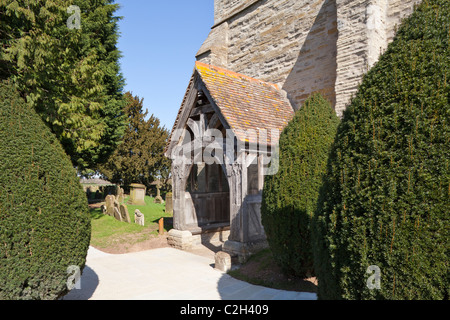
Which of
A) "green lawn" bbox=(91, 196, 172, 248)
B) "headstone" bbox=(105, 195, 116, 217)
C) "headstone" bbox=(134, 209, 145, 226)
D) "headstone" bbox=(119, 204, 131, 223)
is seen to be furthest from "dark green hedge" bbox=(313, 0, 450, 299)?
"headstone" bbox=(105, 195, 116, 217)

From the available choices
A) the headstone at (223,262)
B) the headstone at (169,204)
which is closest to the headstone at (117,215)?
the headstone at (169,204)

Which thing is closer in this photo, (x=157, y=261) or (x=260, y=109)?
(x=157, y=261)

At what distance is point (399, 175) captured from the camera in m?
2.39

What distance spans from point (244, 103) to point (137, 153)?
16.9 metres

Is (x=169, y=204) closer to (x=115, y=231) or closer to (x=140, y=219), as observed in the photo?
(x=140, y=219)

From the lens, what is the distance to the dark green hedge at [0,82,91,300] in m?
3.59

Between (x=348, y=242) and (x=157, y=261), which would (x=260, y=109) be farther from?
(x=348, y=242)

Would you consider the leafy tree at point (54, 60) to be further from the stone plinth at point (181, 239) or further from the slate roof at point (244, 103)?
the stone plinth at point (181, 239)

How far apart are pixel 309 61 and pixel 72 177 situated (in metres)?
9.57

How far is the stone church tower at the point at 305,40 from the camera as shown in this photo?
8.84m

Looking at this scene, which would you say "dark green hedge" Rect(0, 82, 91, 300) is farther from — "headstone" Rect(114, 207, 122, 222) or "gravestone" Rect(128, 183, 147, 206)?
"gravestone" Rect(128, 183, 147, 206)

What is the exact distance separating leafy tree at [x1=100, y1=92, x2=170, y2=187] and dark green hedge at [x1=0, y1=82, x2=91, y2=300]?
61.8ft

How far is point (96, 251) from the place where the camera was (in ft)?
29.1
